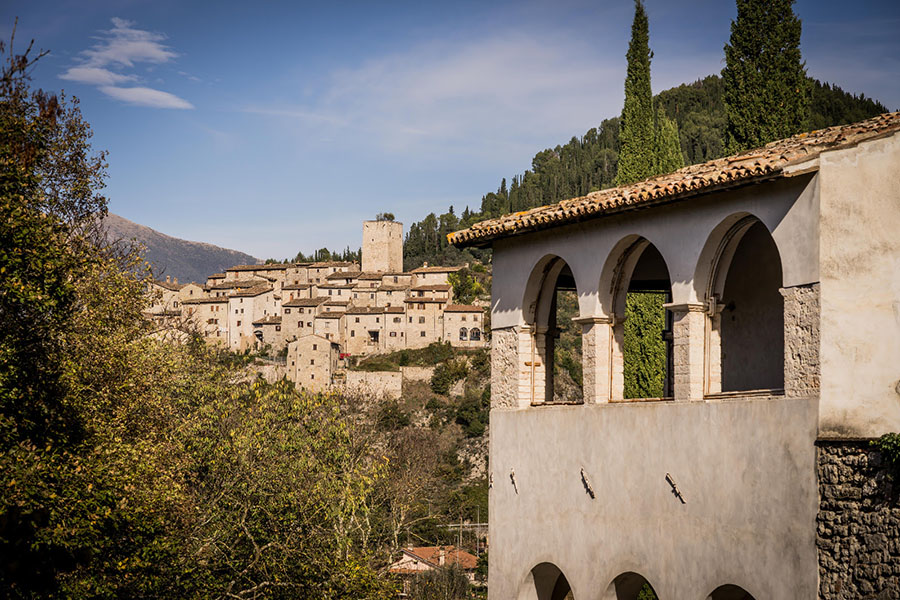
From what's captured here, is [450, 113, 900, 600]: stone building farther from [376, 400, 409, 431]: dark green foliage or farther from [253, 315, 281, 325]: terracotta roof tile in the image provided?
[253, 315, 281, 325]: terracotta roof tile

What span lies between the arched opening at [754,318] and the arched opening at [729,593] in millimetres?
→ 2832

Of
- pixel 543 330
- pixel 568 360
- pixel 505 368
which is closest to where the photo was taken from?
pixel 543 330

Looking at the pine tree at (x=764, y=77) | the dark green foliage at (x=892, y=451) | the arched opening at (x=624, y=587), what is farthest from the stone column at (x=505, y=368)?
the pine tree at (x=764, y=77)

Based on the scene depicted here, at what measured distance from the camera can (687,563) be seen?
11.9 m

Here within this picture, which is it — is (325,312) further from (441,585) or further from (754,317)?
(754,317)

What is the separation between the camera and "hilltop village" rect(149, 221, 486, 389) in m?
99.1

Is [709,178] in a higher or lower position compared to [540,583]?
higher

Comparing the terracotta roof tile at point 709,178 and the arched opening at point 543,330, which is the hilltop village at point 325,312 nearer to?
the arched opening at point 543,330

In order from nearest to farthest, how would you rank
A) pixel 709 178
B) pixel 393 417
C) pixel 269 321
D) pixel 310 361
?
pixel 709 178 < pixel 393 417 < pixel 310 361 < pixel 269 321

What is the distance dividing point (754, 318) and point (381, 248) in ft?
363

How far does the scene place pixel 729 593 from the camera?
12.4 m

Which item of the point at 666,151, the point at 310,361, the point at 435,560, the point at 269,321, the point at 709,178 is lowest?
the point at 435,560

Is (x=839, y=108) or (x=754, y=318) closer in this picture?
(x=754, y=318)

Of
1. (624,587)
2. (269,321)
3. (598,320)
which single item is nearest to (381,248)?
(269,321)
